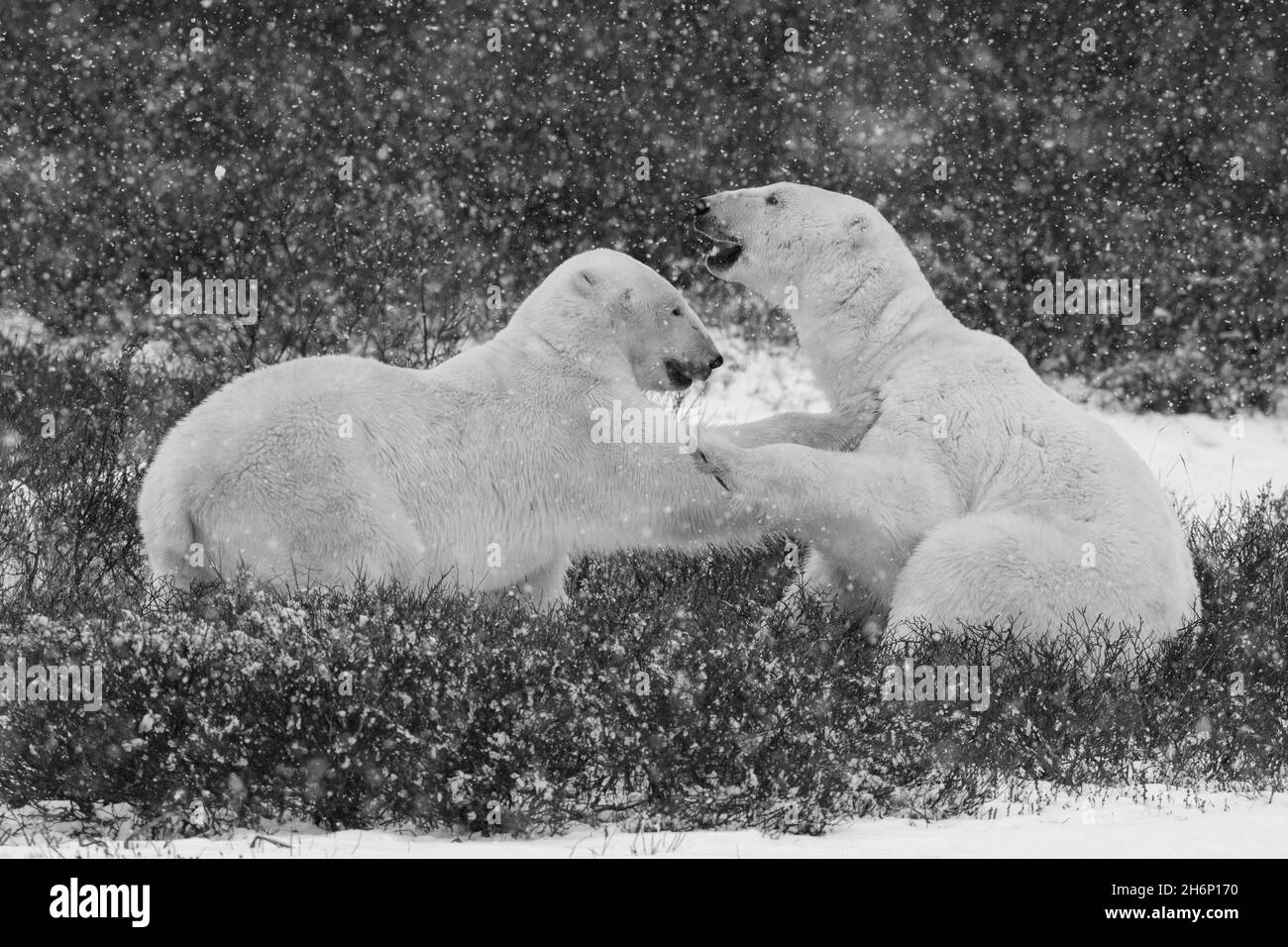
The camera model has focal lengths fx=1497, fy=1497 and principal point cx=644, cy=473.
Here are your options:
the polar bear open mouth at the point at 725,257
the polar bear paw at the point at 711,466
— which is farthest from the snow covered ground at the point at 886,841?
the polar bear open mouth at the point at 725,257

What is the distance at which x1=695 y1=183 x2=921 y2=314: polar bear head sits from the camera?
4902mm

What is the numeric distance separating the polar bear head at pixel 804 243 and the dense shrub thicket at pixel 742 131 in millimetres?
5054

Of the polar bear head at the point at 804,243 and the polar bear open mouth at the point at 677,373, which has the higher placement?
the polar bear head at the point at 804,243

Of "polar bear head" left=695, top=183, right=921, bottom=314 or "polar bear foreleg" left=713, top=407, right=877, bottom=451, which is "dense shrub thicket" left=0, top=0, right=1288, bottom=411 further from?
"polar bear foreleg" left=713, top=407, right=877, bottom=451

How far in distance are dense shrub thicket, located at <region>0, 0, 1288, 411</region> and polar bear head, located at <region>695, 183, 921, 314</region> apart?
5.05 meters

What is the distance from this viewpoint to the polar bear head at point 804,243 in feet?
16.1

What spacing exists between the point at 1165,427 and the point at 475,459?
680 centimetres

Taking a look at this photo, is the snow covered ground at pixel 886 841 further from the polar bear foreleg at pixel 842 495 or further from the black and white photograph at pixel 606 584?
the polar bear foreleg at pixel 842 495

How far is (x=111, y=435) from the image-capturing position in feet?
21.5

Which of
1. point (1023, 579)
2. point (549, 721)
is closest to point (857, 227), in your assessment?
point (1023, 579)

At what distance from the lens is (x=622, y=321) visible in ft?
15.1

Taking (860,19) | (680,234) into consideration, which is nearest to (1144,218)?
(860,19)

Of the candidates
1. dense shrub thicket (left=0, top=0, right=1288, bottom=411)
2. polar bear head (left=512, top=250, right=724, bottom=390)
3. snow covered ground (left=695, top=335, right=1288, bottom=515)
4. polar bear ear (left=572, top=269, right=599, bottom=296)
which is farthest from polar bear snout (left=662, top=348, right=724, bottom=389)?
dense shrub thicket (left=0, top=0, right=1288, bottom=411)
